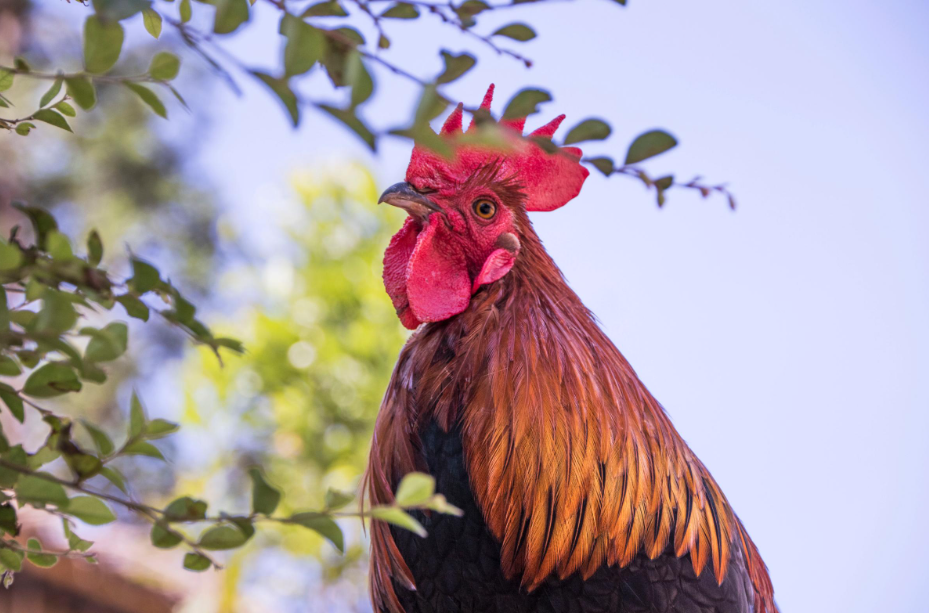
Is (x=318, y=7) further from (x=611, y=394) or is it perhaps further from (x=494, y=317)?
(x=611, y=394)

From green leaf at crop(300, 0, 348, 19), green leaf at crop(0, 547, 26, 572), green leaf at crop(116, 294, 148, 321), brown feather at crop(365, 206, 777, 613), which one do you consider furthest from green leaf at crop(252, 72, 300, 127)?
brown feather at crop(365, 206, 777, 613)

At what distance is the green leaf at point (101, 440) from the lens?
1.90ft

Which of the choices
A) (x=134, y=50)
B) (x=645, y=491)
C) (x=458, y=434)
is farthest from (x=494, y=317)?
(x=134, y=50)

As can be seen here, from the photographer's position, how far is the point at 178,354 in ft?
31.8

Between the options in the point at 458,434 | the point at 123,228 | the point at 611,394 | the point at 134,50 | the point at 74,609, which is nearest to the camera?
the point at 458,434

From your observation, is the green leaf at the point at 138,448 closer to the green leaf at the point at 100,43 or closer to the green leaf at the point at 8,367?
the green leaf at the point at 8,367

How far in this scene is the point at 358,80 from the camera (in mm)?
479

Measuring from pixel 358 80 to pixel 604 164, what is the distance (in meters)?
0.22

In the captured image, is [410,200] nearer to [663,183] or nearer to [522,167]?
[522,167]

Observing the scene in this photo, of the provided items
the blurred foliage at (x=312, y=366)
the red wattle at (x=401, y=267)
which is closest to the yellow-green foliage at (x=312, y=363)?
the blurred foliage at (x=312, y=366)

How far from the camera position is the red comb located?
1.50 meters

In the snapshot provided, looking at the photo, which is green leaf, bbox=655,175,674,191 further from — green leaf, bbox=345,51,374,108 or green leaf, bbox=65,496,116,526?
green leaf, bbox=65,496,116,526

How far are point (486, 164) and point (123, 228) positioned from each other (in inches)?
334

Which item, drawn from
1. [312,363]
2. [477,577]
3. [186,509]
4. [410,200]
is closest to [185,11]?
[186,509]
